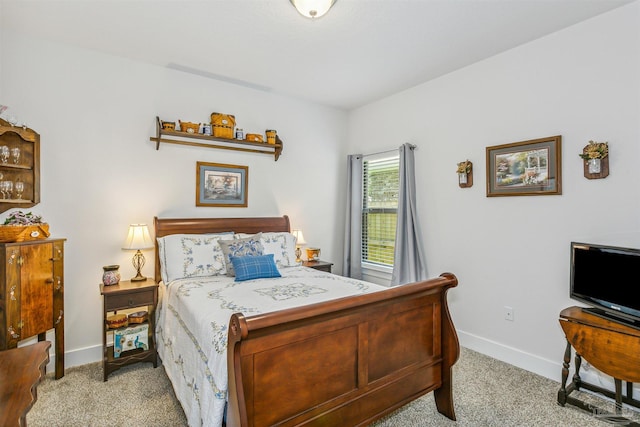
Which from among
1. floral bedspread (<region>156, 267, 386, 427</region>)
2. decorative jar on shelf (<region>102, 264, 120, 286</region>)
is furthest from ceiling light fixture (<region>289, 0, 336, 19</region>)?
decorative jar on shelf (<region>102, 264, 120, 286</region>)

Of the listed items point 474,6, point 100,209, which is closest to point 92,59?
point 100,209

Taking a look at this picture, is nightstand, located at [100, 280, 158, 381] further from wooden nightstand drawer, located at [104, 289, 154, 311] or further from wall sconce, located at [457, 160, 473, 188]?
wall sconce, located at [457, 160, 473, 188]

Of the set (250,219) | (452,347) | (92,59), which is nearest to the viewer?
(452,347)

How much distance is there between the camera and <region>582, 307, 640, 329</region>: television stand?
1.97 metres

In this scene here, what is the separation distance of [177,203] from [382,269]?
2.55 meters

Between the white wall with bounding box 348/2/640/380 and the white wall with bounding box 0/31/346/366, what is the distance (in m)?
2.16

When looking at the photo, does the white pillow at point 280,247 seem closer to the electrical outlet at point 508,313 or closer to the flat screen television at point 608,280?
the electrical outlet at point 508,313

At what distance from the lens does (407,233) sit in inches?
145

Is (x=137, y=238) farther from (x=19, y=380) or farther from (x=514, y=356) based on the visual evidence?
(x=514, y=356)

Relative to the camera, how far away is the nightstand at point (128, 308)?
102 inches

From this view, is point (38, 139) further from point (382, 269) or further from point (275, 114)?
point (382, 269)

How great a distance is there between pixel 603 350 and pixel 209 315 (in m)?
2.35

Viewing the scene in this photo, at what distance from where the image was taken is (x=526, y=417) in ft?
6.99

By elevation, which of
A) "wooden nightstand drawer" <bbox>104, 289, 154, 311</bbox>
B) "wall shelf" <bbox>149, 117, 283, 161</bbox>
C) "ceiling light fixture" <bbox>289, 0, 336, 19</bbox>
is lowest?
"wooden nightstand drawer" <bbox>104, 289, 154, 311</bbox>
